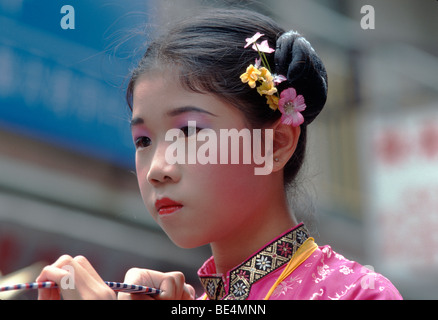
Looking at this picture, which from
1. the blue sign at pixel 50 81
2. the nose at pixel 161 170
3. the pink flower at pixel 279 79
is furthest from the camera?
the blue sign at pixel 50 81

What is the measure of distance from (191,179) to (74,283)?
0.90 ft

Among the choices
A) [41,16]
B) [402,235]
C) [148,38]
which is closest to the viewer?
[148,38]

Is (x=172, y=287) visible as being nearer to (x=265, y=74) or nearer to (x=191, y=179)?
(x=191, y=179)

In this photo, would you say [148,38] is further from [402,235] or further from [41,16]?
[402,235]

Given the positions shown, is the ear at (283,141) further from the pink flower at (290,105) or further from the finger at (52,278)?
the finger at (52,278)

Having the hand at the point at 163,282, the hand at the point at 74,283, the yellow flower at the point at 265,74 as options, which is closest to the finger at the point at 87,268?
the hand at the point at 74,283

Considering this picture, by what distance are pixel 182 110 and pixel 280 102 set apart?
21cm

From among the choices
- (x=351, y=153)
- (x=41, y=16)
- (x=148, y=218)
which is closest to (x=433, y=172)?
(x=351, y=153)

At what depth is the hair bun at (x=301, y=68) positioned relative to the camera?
1.22 metres

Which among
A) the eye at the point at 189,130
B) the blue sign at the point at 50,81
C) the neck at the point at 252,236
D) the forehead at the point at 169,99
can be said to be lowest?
the neck at the point at 252,236

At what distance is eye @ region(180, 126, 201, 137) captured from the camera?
113 centimetres

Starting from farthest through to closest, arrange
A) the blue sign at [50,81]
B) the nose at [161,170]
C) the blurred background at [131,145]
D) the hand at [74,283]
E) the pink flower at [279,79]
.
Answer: the blue sign at [50,81] < the blurred background at [131,145] < the pink flower at [279,79] < the nose at [161,170] < the hand at [74,283]

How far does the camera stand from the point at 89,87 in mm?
3221

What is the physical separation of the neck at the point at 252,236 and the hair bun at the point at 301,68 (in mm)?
231
